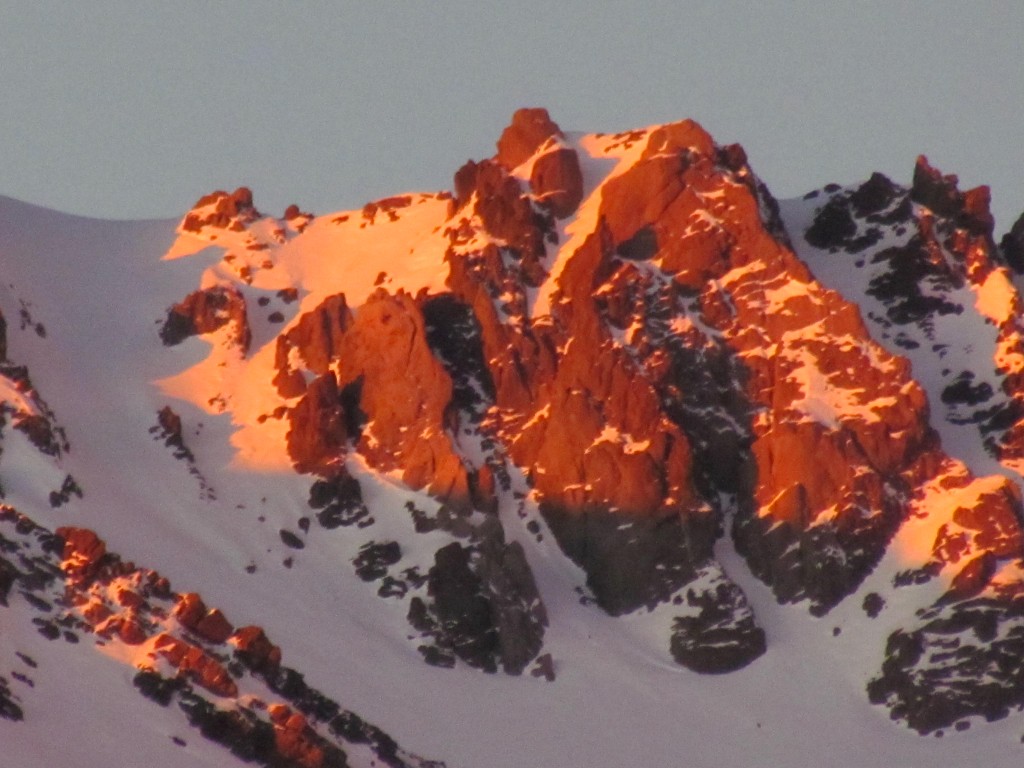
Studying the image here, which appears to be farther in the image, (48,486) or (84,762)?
(48,486)

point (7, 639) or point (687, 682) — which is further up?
point (687, 682)

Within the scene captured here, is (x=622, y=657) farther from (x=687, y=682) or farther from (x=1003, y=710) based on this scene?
(x=1003, y=710)

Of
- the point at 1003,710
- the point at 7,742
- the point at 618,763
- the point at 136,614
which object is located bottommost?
the point at 7,742

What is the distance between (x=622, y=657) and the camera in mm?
199875

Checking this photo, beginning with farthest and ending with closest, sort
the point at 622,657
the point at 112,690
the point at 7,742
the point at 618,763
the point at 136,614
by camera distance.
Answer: the point at 622,657 < the point at 618,763 < the point at 136,614 < the point at 112,690 < the point at 7,742

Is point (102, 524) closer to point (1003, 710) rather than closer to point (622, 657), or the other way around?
point (622, 657)

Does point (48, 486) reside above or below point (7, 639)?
above

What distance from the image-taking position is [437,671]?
19438 cm

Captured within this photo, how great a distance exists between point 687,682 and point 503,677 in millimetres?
12846

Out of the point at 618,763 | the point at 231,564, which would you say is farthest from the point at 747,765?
the point at 231,564

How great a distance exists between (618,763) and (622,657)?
46.2 feet

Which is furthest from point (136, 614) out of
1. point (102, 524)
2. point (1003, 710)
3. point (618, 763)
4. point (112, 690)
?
point (1003, 710)

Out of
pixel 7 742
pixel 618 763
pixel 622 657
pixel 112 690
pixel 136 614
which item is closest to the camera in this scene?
pixel 7 742

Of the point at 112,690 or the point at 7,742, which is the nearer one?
the point at 7,742
